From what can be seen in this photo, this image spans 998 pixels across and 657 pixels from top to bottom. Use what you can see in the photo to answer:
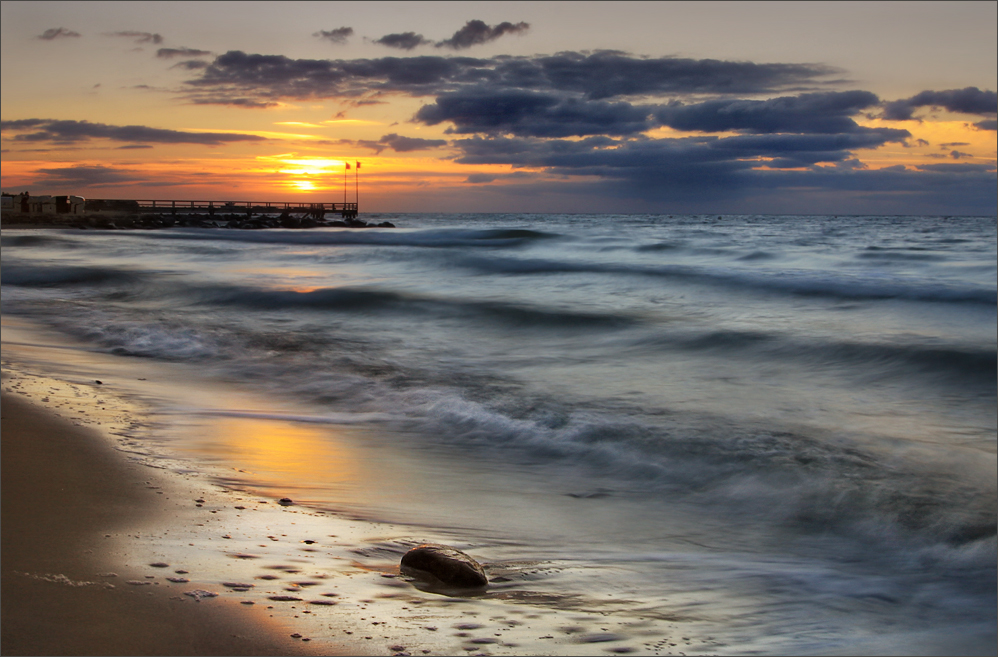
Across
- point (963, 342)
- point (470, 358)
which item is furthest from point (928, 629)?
point (963, 342)

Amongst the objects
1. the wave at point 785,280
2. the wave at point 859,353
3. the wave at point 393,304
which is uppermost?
the wave at point 785,280

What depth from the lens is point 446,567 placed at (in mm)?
3244

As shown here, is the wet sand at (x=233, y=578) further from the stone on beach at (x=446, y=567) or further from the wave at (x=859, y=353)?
the wave at (x=859, y=353)

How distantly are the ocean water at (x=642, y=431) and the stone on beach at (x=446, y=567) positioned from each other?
311 millimetres

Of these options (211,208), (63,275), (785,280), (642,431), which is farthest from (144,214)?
(642,431)

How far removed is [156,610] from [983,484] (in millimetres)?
5787

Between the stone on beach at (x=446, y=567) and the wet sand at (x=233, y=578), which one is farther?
→ the stone on beach at (x=446, y=567)

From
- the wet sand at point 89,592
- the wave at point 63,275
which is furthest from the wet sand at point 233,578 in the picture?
the wave at point 63,275

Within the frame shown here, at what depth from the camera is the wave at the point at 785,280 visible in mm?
18266

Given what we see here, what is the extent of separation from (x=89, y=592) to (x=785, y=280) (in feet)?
68.9

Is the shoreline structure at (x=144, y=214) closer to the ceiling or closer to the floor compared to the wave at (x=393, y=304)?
closer to the ceiling

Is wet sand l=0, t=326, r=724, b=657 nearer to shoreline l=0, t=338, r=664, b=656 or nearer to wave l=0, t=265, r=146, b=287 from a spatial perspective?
shoreline l=0, t=338, r=664, b=656

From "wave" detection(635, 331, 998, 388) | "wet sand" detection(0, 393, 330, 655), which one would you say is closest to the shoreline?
"wet sand" detection(0, 393, 330, 655)

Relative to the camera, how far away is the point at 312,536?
374 centimetres
